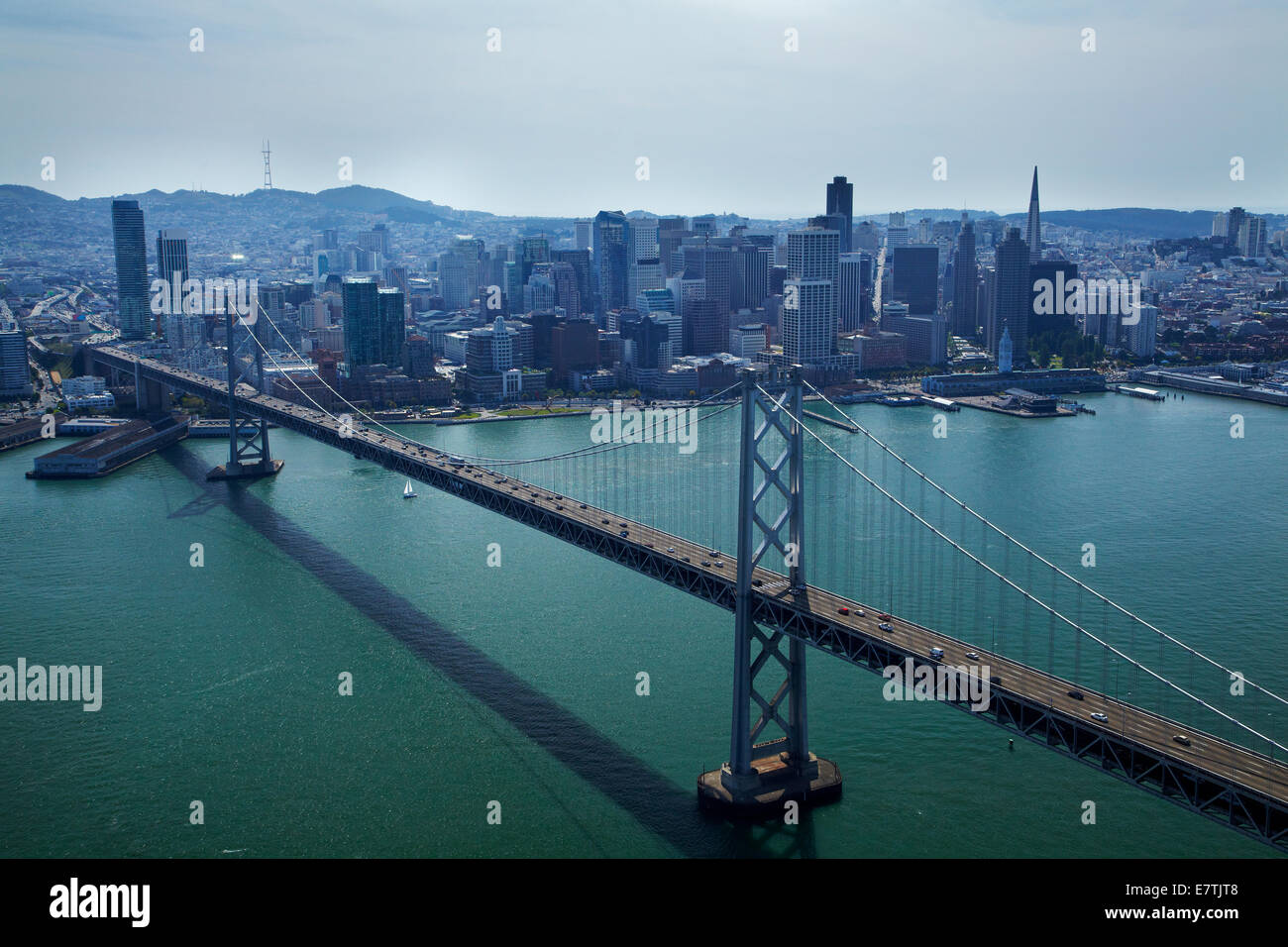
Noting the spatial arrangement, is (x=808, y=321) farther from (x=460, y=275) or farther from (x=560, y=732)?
(x=560, y=732)

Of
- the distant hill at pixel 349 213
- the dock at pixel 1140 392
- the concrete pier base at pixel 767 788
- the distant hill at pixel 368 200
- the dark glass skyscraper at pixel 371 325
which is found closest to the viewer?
the concrete pier base at pixel 767 788

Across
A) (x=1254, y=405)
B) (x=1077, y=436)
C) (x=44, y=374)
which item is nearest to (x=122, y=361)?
(x=44, y=374)

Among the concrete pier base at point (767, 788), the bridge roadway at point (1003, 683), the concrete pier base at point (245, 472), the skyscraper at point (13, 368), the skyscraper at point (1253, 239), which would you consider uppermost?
the skyscraper at point (1253, 239)

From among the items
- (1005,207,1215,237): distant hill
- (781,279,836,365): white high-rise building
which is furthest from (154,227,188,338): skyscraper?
(1005,207,1215,237): distant hill

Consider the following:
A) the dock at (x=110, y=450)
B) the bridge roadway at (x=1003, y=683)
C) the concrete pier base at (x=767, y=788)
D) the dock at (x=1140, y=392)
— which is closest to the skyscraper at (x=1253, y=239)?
the dock at (x=1140, y=392)

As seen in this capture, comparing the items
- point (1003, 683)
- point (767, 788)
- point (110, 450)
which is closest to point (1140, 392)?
point (110, 450)

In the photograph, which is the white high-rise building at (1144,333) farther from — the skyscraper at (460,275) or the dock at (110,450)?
the dock at (110,450)
